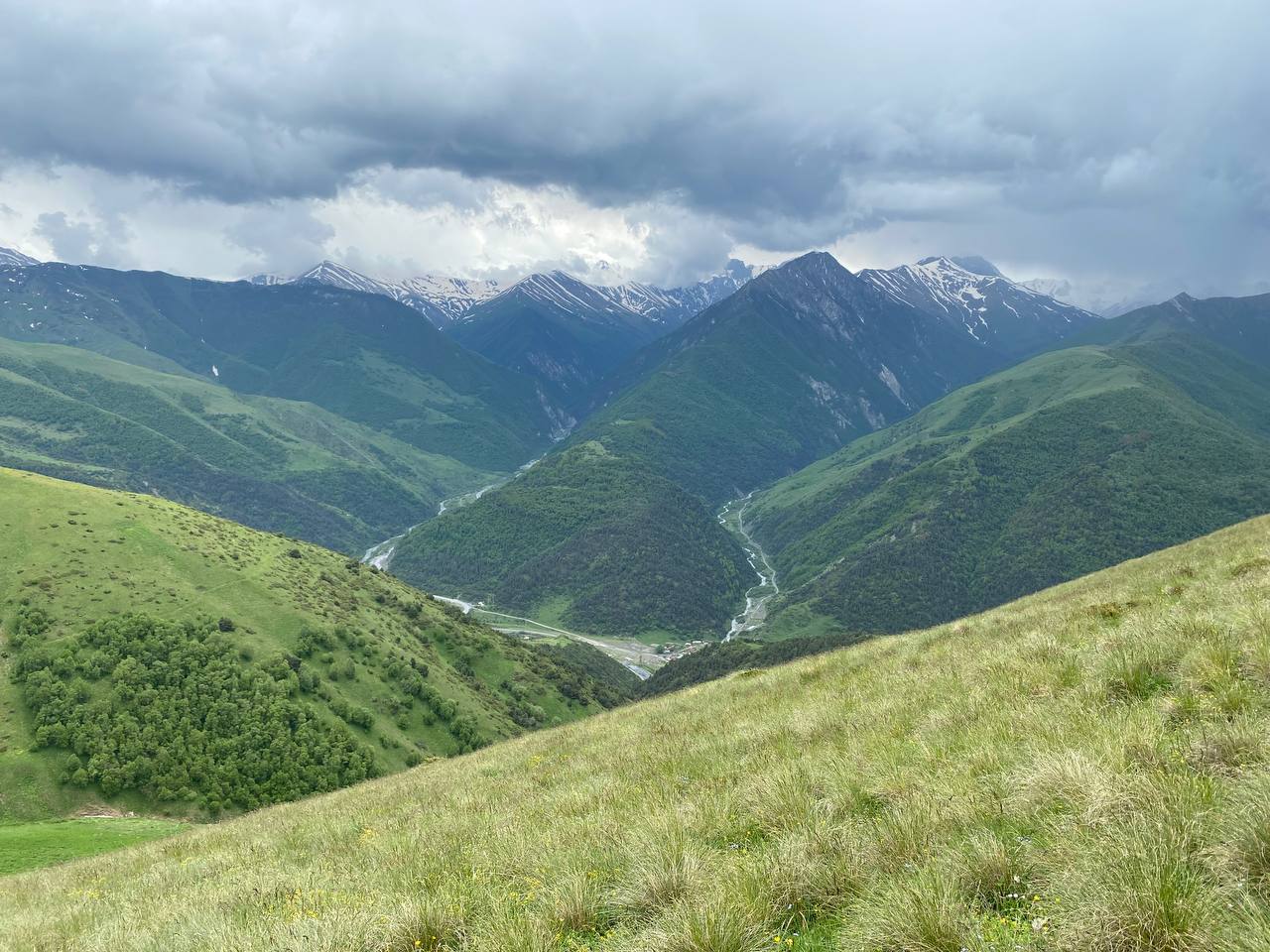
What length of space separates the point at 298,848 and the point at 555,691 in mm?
134062

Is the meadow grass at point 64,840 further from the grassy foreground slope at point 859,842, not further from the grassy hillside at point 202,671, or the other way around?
the grassy hillside at point 202,671

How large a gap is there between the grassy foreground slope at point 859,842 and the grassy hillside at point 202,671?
7989 centimetres

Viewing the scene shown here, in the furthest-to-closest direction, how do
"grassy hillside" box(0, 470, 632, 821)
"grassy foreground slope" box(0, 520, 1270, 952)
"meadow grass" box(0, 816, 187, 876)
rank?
"grassy hillside" box(0, 470, 632, 821) → "meadow grass" box(0, 816, 187, 876) → "grassy foreground slope" box(0, 520, 1270, 952)

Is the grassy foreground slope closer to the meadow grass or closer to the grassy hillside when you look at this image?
the meadow grass

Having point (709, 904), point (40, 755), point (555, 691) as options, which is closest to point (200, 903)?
point (709, 904)

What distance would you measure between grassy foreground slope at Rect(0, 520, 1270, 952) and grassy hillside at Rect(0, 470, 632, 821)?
262 feet

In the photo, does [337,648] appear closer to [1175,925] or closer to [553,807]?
[553,807]

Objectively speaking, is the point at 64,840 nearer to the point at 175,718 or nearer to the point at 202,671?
the point at 175,718

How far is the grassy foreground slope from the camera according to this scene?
491 cm

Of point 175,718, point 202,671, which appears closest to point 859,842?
point 175,718

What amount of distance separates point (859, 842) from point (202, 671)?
364 feet

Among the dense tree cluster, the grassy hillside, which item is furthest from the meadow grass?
the grassy hillside

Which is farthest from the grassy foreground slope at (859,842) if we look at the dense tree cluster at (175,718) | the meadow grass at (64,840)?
the dense tree cluster at (175,718)

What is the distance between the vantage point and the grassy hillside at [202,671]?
3068 inches
